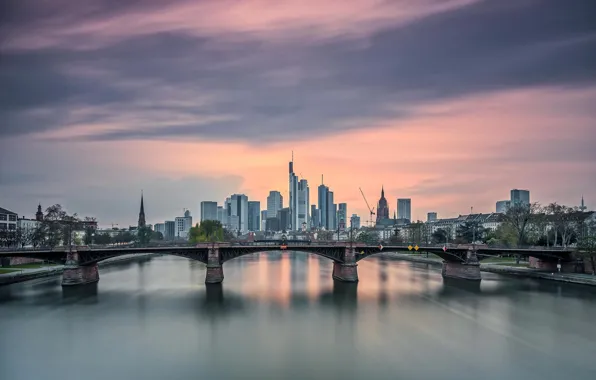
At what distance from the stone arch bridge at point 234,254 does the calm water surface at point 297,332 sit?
4.84 m

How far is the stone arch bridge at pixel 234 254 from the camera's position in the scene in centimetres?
7812

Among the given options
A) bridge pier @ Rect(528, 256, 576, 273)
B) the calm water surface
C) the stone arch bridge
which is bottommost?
the calm water surface

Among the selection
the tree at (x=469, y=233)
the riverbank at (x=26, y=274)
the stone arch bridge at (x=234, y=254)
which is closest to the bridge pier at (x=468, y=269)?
the stone arch bridge at (x=234, y=254)

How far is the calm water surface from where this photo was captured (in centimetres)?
3575

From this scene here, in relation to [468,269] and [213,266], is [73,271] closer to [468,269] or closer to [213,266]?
[213,266]

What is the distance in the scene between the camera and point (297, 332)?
4681 cm

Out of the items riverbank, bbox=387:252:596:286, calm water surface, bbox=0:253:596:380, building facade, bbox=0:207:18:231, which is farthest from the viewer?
building facade, bbox=0:207:18:231

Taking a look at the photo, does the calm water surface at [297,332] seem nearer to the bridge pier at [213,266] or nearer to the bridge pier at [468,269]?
the bridge pier at [213,266]

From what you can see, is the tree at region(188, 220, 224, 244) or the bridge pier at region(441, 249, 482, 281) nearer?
the bridge pier at region(441, 249, 482, 281)

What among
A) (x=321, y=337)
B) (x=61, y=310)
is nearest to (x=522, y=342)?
(x=321, y=337)

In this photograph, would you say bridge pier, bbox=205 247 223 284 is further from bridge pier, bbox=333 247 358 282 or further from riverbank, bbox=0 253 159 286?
Result: riverbank, bbox=0 253 159 286

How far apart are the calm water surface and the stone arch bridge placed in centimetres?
484

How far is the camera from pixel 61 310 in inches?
2232

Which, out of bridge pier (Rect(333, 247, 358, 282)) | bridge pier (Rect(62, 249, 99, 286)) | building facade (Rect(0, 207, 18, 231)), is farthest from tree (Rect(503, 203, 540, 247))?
building facade (Rect(0, 207, 18, 231))
